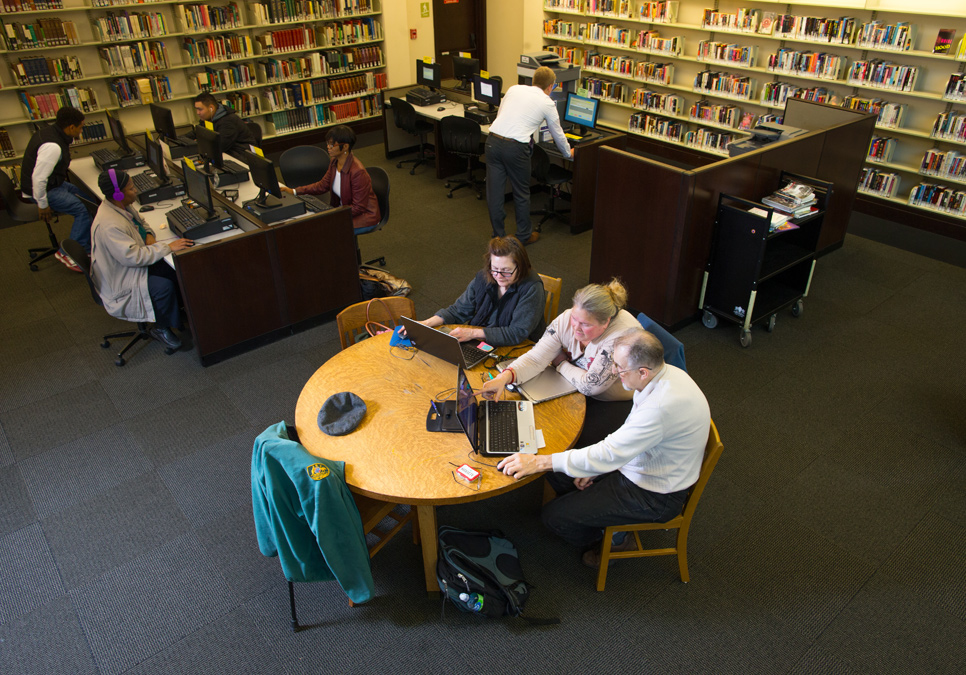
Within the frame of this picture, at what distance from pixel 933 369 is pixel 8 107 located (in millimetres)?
8461

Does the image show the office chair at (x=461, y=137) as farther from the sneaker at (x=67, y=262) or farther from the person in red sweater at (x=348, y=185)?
the sneaker at (x=67, y=262)

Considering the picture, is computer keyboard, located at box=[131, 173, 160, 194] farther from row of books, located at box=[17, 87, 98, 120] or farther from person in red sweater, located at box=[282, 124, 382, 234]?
row of books, located at box=[17, 87, 98, 120]

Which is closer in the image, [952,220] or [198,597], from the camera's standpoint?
[198,597]

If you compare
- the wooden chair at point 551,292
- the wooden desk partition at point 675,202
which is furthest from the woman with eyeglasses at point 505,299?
the wooden desk partition at point 675,202

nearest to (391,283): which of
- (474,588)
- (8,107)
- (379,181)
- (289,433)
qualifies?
(379,181)

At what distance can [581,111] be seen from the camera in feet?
20.5

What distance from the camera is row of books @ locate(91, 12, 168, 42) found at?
6730 mm

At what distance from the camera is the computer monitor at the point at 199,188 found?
4.39 metres

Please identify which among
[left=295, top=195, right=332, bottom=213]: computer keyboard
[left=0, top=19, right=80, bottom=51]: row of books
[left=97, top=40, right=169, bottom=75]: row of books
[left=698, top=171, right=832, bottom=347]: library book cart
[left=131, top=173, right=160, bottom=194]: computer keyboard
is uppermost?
[left=0, top=19, right=80, bottom=51]: row of books

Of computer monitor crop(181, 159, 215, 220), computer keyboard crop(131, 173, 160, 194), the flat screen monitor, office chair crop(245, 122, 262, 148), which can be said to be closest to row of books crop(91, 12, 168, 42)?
the flat screen monitor

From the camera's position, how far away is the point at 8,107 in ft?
21.6

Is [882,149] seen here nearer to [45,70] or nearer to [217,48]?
[217,48]

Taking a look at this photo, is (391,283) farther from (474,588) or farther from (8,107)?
(8,107)

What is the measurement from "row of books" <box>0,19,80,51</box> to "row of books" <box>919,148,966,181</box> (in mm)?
8189
